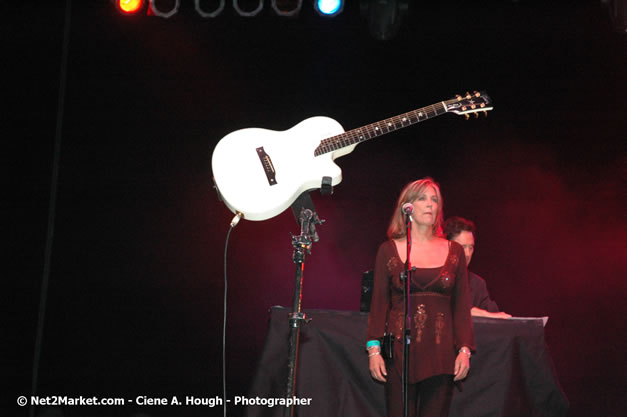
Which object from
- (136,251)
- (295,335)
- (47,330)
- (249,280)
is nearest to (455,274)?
(295,335)

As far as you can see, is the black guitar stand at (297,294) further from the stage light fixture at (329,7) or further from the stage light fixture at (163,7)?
the stage light fixture at (163,7)

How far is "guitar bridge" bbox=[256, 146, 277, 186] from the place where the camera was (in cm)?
337

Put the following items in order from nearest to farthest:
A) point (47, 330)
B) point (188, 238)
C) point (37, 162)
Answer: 1. point (37, 162)
2. point (47, 330)
3. point (188, 238)

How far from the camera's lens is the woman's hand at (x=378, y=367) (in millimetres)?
3043

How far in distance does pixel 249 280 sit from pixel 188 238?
2.12 ft

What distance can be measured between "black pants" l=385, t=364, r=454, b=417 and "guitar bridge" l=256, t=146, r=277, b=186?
1.16 metres

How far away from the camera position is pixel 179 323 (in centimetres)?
515

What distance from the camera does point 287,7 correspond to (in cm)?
516

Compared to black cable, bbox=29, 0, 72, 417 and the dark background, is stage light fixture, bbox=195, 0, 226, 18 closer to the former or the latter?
the dark background

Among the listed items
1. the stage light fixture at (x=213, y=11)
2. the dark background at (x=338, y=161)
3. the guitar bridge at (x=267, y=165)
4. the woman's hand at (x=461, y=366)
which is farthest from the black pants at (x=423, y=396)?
the stage light fixture at (x=213, y=11)

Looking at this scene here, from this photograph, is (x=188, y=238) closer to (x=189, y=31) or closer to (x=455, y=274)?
(x=189, y=31)

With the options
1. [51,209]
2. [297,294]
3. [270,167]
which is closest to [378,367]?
[297,294]

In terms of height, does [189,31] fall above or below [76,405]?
above

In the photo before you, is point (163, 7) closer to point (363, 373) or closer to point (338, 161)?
point (338, 161)
